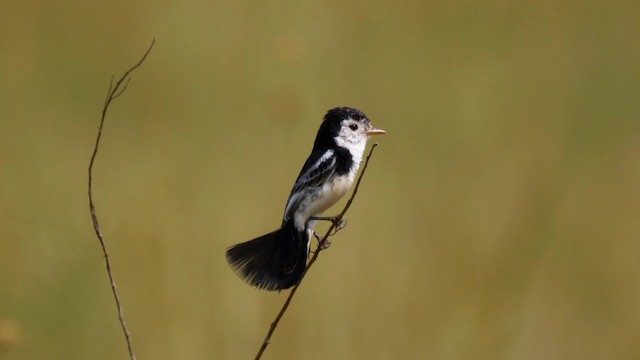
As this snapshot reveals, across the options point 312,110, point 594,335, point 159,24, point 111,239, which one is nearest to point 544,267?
point 594,335

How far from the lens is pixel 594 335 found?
490 cm

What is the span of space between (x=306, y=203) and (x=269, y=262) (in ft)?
0.82

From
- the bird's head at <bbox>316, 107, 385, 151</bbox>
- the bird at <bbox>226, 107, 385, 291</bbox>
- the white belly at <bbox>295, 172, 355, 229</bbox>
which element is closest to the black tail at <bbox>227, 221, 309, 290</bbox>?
the bird at <bbox>226, 107, 385, 291</bbox>

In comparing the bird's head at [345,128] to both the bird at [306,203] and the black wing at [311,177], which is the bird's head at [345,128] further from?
the black wing at [311,177]

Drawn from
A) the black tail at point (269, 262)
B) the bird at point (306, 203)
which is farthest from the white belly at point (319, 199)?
the black tail at point (269, 262)

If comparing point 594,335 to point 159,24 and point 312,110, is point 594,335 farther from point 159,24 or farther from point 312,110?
point 159,24

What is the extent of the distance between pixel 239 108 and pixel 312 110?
0.35 meters

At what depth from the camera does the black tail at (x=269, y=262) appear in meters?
2.67

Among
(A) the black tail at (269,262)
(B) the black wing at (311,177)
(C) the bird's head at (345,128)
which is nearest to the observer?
(A) the black tail at (269,262)

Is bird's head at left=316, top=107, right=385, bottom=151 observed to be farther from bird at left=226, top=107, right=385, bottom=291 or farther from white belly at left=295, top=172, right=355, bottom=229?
white belly at left=295, top=172, right=355, bottom=229

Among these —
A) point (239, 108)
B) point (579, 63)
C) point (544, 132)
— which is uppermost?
point (579, 63)

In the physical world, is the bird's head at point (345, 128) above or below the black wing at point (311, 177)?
above

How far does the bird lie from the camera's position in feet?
8.84

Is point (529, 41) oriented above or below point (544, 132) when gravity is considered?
above
